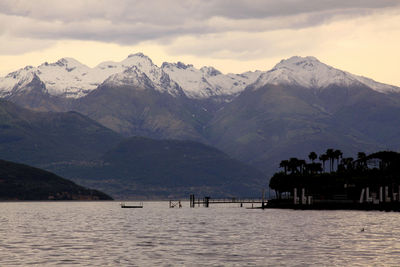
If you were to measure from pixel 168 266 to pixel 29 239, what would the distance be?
4585cm

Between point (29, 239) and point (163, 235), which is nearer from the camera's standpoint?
point (29, 239)

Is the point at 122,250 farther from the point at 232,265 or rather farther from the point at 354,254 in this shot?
the point at 354,254

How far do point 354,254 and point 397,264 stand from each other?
12041 mm

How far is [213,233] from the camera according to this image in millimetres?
141125

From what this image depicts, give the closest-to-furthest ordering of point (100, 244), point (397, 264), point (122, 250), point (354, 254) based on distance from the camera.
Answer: point (397, 264) < point (354, 254) < point (122, 250) < point (100, 244)

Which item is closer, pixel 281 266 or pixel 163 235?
pixel 281 266

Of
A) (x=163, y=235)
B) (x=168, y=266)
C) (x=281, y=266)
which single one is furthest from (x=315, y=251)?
(x=163, y=235)

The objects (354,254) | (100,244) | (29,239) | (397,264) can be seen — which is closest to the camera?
(397,264)

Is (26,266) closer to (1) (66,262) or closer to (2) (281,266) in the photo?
(1) (66,262)

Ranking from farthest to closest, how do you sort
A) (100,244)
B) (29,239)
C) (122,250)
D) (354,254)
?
(29,239)
(100,244)
(122,250)
(354,254)

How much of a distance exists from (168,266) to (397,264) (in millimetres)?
24328

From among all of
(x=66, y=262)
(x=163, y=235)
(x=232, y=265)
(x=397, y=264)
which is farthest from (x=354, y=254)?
(x=163, y=235)

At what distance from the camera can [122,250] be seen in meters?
102

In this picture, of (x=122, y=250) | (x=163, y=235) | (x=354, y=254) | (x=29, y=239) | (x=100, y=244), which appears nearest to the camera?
(x=354, y=254)
